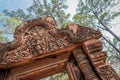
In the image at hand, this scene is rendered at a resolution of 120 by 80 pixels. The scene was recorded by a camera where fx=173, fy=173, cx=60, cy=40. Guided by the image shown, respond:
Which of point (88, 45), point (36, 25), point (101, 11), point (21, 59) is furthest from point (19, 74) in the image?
point (101, 11)

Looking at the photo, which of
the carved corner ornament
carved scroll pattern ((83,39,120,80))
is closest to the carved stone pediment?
the carved corner ornament

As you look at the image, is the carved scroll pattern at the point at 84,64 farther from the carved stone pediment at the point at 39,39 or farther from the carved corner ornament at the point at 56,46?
the carved stone pediment at the point at 39,39

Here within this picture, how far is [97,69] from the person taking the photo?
3.18 meters

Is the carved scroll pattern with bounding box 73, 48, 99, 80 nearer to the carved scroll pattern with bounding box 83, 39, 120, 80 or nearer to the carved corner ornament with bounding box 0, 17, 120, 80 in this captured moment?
the carved corner ornament with bounding box 0, 17, 120, 80

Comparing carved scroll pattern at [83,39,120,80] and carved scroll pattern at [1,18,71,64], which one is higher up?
carved scroll pattern at [1,18,71,64]

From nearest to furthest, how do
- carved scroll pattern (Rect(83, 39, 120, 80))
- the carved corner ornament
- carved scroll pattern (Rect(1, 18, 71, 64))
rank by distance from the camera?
carved scroll pattern (Rect(83, 39, 120, 80)), the carved corner ornament, carved scroll pattern (Rect(1, 18, 71, 64))

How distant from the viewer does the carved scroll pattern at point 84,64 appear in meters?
3.18

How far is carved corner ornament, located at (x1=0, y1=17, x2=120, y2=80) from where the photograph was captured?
3.27 metres

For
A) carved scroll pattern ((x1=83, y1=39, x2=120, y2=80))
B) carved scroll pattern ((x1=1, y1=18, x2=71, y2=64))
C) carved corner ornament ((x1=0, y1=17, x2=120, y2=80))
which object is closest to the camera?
carved scroll pattern ((x1=83, y1=39, x2=120, y2=80))

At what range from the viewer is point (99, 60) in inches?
129

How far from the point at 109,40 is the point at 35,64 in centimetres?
1125

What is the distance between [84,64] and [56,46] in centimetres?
67

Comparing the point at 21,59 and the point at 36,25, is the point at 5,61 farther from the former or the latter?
the point at 36,25

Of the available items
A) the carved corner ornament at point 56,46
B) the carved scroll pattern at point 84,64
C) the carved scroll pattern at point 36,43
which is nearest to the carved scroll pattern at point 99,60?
the carved corner ornament at point 56,46
